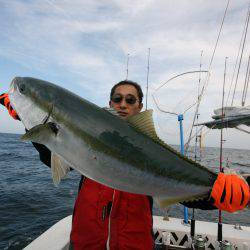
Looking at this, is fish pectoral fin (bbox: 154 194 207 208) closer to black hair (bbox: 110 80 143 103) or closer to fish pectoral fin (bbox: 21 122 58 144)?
fish pectoral fin (bbox: 21 122 58 144)

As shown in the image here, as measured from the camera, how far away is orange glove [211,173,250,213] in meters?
3.02

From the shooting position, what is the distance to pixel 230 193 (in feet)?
10.1

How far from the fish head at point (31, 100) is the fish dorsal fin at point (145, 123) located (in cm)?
88

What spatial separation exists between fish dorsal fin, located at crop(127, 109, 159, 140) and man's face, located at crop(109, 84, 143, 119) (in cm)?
129

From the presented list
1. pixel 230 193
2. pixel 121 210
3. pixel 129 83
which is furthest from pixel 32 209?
pixel 230 193

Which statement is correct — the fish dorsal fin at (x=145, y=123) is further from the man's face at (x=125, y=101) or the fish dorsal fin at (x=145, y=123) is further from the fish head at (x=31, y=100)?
the man's face at (x=125, y=101)

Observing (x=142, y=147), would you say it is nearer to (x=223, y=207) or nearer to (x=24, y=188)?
(x=223, y=207)

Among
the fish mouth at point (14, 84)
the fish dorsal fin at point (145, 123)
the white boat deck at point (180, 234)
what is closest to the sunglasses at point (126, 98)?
the fish dorsal fin at point (145, 123)

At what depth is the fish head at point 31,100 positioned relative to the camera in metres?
2.77

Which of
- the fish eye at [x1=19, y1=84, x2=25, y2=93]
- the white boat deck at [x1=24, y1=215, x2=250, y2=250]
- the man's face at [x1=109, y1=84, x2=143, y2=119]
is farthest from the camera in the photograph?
the white boat deck at [x1=24, y1=215, x2=250, y2=250]

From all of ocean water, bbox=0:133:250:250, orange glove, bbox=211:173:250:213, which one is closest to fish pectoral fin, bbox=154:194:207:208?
orange glove, bbox=211:173:250:213

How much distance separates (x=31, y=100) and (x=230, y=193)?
8.11 feet

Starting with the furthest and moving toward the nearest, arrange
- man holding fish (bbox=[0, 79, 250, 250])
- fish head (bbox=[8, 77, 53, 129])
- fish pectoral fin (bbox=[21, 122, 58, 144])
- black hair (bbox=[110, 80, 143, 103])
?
black hair (bbox=[110, 80, 143, 103]) → man holding fish (bbox=[0, 79, 250, 250]) → fish head (bbox=[8, 77, 53, 129]) → fish pectoral fin (bbox=[21, 122, 58, 144])

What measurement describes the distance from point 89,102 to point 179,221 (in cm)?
545
